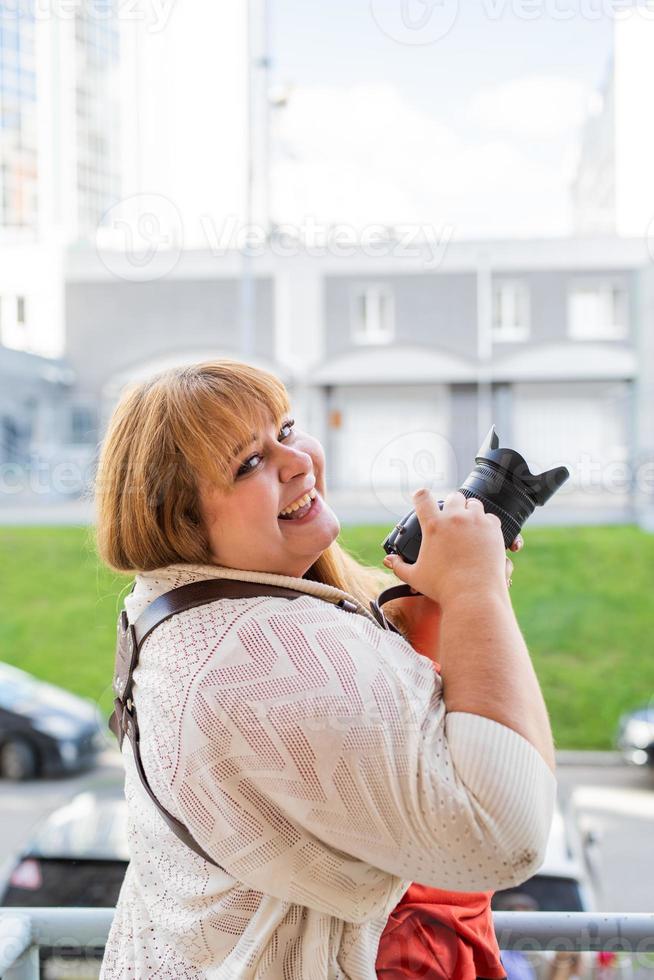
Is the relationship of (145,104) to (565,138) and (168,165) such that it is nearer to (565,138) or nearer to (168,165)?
(168,165)

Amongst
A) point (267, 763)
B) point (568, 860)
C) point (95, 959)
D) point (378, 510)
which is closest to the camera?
point (267, 763)

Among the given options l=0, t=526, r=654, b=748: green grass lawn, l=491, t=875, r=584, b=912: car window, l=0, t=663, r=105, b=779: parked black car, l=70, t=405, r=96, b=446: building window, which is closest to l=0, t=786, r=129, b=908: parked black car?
l=491, t=875, r=584, b=912: car window

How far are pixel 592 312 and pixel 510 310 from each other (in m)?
0.27

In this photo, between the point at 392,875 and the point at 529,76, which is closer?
the point at 392,875

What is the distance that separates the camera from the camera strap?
1.61ft

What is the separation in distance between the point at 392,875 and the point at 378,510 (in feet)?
5.78

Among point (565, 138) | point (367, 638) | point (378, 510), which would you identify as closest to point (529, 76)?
point (565, 138)

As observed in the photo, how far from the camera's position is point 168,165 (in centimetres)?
208

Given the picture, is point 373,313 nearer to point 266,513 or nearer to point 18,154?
point 18,154

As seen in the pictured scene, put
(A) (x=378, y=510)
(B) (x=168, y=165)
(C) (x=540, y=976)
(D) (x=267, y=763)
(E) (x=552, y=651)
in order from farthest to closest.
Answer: (E) (x=552, y=651), (A) (x=378, y=510), (B) (x=168, y=165), (C) (x=540, y=976), (D) (x=267, y=763)

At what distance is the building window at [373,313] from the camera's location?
9.55 feet

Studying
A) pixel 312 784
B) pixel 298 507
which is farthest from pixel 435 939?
pixel 298 507

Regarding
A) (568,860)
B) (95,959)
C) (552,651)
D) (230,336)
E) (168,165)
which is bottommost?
(552,651)

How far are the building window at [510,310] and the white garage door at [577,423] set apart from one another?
11.4 inches
